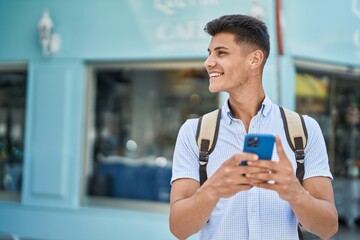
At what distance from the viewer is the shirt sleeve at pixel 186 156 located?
6.13 ft

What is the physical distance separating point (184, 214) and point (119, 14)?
17.3 ft

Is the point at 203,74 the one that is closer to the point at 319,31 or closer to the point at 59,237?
the point at 319,31

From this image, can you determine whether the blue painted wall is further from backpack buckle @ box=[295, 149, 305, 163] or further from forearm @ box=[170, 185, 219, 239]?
forearm @ box=[170, 185, 219, 239]

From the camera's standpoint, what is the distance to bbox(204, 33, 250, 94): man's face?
189 centimetres

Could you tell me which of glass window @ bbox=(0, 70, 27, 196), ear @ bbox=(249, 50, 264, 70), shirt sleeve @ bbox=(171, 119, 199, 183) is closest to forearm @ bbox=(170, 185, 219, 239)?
shirt sleeve @ bbox=(171, 119, 199, 183)

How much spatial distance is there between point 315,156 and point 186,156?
453 millimetres

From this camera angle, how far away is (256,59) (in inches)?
76.0

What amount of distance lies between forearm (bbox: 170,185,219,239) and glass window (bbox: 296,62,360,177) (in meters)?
6.08

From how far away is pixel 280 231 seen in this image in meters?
1.80

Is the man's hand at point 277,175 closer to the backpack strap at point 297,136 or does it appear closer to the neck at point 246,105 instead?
the backpack strap at point 297,136

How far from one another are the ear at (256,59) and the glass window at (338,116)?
5.83 m

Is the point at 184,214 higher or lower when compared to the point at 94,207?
higher

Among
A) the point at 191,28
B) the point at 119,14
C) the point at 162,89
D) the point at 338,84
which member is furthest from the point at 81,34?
the point at 338,84

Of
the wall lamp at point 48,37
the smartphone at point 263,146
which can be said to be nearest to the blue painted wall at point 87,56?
the wall lamp at point 48,37
